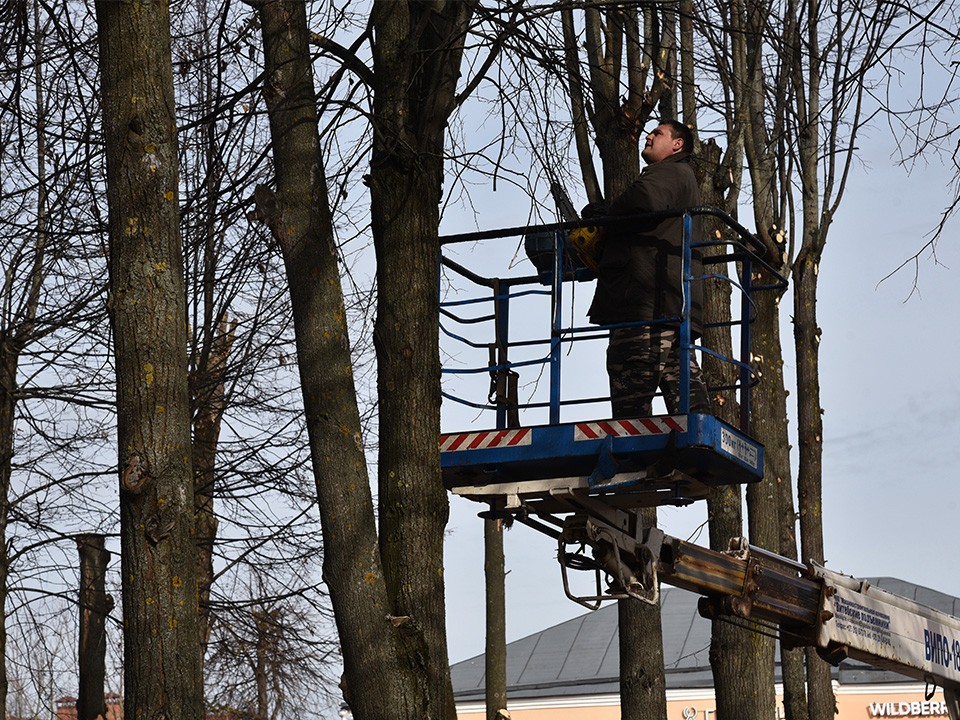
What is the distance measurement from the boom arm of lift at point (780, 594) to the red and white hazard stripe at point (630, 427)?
384mm

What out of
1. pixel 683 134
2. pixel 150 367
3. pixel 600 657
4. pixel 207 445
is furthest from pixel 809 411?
pixel 600 657

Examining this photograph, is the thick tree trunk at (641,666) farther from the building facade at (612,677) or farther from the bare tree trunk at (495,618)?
the building facade at (612,677)

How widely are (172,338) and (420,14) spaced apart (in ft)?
7.20

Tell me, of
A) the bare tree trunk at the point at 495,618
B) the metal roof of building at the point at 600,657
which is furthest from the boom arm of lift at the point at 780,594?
the metal roof of building at the point at 600,657

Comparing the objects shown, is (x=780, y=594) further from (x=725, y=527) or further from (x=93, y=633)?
(x=93, y=633)

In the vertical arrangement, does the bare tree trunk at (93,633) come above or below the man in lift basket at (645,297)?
below

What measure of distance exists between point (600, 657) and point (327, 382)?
31923 mm

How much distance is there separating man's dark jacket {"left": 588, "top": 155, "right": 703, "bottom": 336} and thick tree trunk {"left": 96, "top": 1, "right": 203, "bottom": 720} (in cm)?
251

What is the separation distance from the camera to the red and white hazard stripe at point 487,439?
709cm

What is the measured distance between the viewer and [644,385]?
713cm

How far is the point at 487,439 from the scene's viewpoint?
23.5 feet

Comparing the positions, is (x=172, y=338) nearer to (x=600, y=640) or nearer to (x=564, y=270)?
(x=564, y=270)

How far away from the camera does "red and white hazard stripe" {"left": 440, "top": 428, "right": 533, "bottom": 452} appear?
7094 mm

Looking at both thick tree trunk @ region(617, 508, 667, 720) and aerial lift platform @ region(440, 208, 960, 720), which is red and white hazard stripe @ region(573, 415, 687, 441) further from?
thick tree trunk @ region(617, 508, 667, 720)
